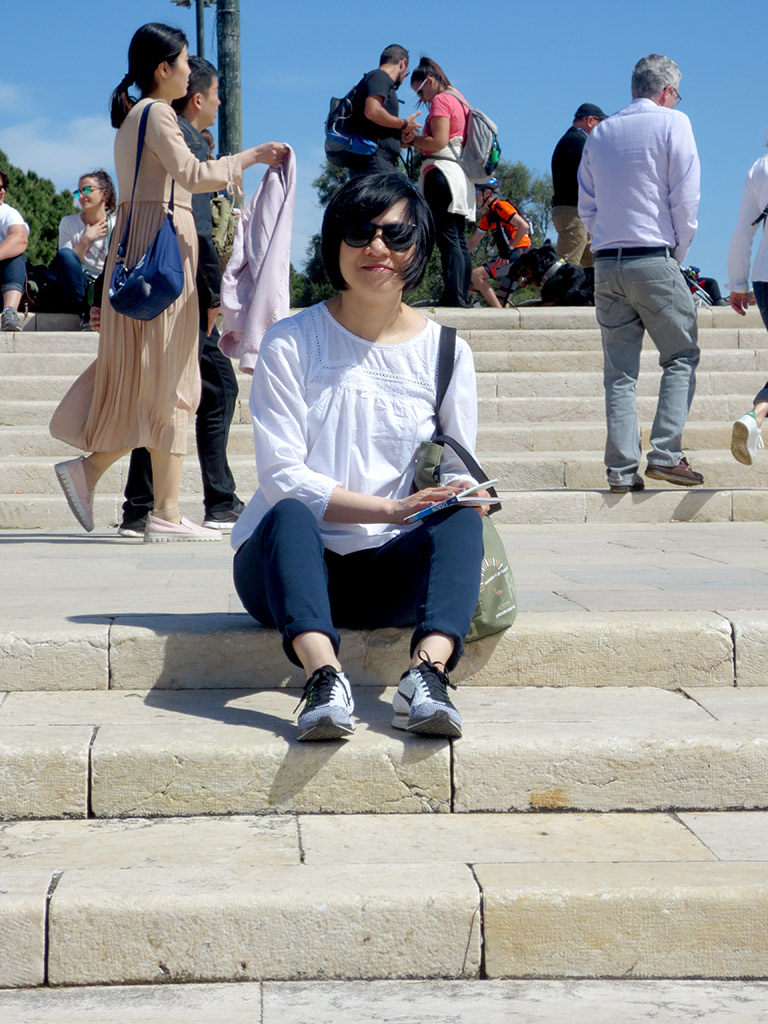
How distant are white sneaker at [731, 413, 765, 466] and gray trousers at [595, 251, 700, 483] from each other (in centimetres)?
31

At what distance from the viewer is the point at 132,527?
5770 mm

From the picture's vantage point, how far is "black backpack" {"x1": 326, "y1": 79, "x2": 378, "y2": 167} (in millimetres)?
10047

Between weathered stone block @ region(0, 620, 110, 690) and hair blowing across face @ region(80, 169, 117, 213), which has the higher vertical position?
hair blowing across face @ region(80, 169, 117, 213)

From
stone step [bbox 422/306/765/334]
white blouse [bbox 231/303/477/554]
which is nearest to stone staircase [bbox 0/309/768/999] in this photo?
white blouse [bbox 231/303/477/554]

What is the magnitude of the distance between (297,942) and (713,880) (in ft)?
2.76

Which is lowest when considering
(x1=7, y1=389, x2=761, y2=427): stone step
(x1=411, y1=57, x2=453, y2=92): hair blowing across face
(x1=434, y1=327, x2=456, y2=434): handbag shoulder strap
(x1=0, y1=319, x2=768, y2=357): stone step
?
(x1=7, y1=389, x2=761, y2=427): stone step

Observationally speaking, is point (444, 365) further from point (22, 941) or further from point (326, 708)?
point (22, 941)

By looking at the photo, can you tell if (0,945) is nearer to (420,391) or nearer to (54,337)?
(420,391)

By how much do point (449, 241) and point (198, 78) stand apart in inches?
210

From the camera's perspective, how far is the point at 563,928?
2412 mm

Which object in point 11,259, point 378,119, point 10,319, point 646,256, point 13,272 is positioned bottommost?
point 10,319

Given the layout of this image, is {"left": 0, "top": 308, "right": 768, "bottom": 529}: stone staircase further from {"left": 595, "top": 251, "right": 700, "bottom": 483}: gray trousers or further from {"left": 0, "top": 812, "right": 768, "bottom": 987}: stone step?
{"left": 0, "top": 812, "right": 768, "bottom": 987}: stone step

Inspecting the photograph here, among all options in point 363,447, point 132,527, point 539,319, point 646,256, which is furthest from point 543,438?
point 363,447

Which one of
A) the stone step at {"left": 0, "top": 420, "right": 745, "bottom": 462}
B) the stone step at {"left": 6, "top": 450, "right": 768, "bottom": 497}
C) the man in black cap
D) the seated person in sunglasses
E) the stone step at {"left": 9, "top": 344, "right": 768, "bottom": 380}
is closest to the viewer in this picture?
the stone step at {"left": 6, "top": 450, "right": 768, "bottom": 497}
